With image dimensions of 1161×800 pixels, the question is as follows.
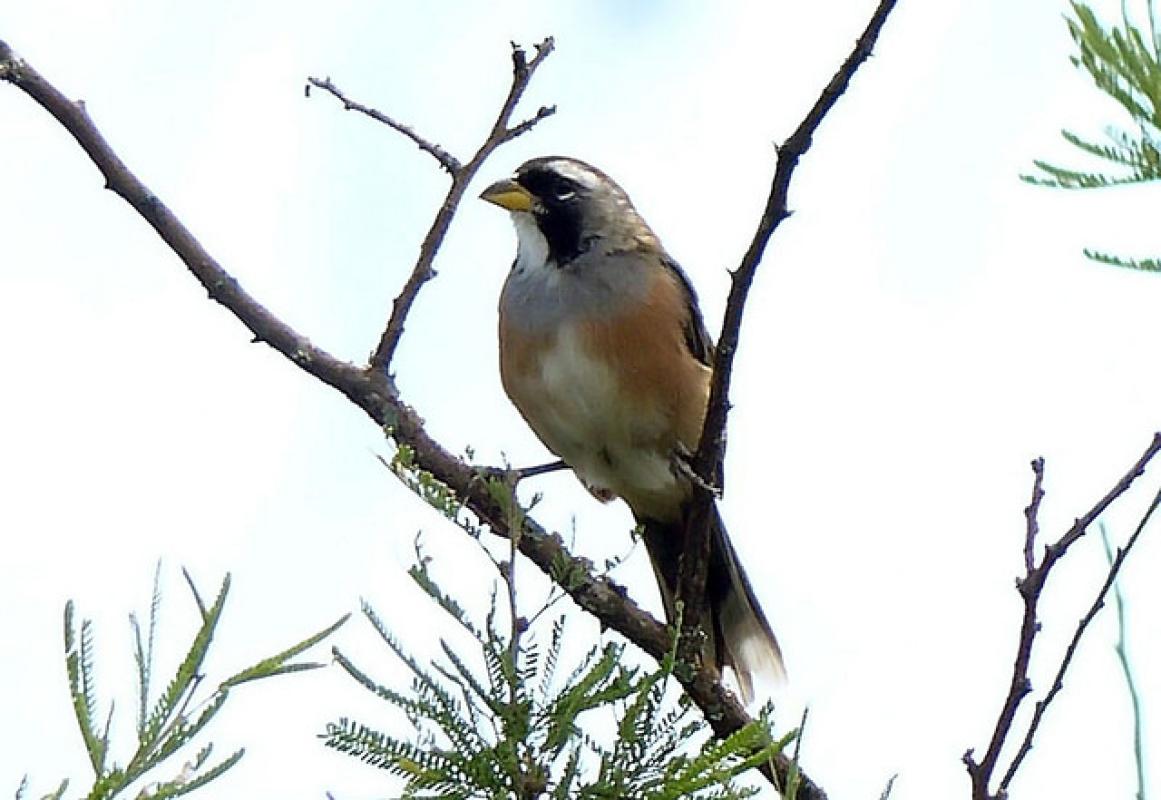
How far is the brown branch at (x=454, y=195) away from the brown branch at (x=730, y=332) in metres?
0.75

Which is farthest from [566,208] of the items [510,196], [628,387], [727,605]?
[727,605]

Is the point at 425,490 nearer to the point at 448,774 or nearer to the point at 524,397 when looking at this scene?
the point at 448,774

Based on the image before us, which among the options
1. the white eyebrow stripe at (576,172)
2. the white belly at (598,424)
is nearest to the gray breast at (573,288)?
the white belly at (598,424)

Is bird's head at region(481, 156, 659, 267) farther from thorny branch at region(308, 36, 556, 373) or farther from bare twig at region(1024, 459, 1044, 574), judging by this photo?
bare twig at region(1024, 459, 1044, 574)

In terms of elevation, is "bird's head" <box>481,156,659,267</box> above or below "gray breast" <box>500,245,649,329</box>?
above

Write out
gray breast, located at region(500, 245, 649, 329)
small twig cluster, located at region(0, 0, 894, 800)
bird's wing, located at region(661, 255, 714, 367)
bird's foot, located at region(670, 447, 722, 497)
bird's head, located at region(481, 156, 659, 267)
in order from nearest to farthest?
1. small twig cluster, located at region(0, 0, 894, 800)
2. bird's foot, located at region(670, 447, 722, 497)
3. gray breast, located at region(500, 245, 649, 329)
4. bird's wing, located at region(661, 255, 714, 367)
5. bird's head, located at region(481, 156, 659, 267)

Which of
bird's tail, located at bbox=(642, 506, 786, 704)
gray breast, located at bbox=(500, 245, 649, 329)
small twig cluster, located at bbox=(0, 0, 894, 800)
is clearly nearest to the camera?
small twig cluster, located at bbox=(0, 0, 894, 800)

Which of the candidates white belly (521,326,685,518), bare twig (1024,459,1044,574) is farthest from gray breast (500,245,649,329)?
bare twig (1024,459,1044,574)

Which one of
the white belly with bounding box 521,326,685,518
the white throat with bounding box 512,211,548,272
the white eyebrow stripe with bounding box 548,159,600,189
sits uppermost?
the white eyebrow stripe with bounding box 548,159,600,189

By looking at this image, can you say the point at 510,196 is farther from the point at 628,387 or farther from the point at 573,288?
the point at 628,387

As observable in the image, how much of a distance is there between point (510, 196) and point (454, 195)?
71.9 inches

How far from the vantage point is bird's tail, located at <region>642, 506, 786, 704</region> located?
5.73 meters

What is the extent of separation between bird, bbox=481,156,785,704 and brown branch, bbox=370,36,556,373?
1.15m

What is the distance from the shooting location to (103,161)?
429 centimetres
